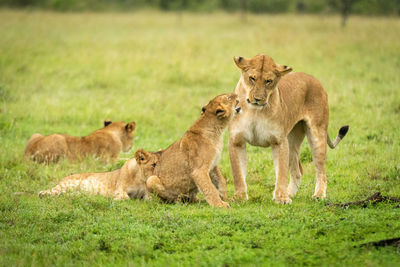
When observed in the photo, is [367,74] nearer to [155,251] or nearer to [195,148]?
[195,148]

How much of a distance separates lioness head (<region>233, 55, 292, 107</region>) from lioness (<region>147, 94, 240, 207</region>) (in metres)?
0.28

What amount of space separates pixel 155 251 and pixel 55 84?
33.0ft

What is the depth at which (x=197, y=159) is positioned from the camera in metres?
6.02

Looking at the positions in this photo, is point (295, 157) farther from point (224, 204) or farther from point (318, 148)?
point (224, 204)

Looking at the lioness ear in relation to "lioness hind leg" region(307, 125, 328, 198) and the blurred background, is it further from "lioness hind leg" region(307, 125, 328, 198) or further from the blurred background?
the blurred background

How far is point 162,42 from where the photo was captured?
20.1 m

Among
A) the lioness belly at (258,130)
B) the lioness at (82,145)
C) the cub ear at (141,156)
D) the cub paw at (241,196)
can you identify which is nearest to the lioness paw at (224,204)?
the cub paw at (241,196)

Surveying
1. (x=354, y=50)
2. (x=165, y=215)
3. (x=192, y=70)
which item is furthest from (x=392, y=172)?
(x=354, y=50)

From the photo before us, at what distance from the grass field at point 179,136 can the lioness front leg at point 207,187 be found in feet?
0.35

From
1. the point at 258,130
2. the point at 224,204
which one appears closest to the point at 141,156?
the point at 224,204

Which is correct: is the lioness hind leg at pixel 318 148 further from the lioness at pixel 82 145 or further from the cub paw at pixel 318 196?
the lioness at pixel 82 145

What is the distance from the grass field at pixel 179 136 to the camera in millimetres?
4781

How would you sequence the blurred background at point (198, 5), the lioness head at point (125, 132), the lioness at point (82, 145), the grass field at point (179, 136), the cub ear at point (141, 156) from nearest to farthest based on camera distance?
the grass field at point (179, 136) → the cub ear at point (141, 156) → the lioness at point (82, 145) → the lioness head at point (125, 132) → the blurred background at point (198, 5)

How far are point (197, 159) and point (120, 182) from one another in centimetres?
123
